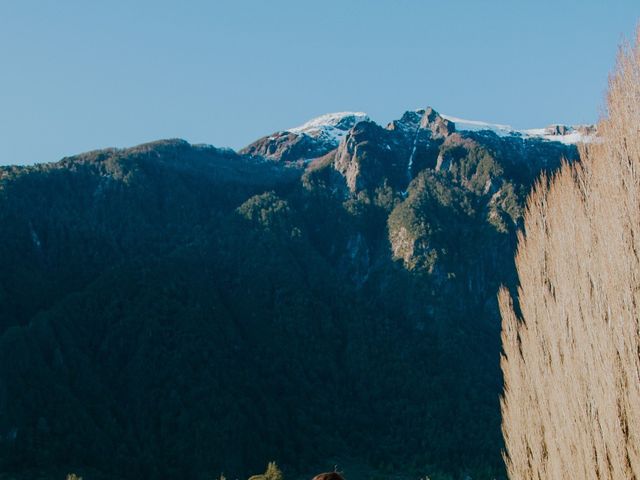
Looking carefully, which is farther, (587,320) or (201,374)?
(201,374)

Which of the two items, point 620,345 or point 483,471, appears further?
point 483,471

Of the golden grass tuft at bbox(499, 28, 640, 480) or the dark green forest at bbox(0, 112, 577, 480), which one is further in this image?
the dark green forest at bbox(0, 112, 577, 480)

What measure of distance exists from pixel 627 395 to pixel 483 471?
410 ft

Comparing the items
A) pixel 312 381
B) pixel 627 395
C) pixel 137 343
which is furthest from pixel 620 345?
A: pixel 312 381

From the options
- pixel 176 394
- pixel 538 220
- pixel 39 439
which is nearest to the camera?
pixel 538 220

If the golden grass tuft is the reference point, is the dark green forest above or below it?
below

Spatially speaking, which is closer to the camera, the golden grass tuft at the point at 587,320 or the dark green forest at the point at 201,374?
the golden grass tuft at the point at 587,320

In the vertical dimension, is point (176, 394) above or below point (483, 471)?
above

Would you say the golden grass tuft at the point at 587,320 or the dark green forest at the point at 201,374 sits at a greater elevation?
the golden grass tuft at the point at 587,320

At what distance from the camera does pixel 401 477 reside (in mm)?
134500

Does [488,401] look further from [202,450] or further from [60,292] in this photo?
[60,292]

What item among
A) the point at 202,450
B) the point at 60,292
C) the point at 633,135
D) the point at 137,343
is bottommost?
the point at 202,450

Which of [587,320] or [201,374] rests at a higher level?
[587,320]

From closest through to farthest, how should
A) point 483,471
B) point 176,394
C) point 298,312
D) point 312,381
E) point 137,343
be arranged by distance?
point 483,471
point 176,394
point 137,343
point 312,381
point 298,312
